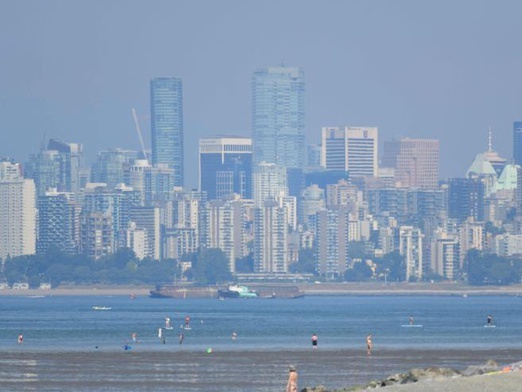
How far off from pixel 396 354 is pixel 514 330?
124 feet

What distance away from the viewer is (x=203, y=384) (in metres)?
76.5

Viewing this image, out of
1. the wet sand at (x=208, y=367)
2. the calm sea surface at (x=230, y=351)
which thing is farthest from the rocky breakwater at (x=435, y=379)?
the calm sea surface at (x=230, y=351)

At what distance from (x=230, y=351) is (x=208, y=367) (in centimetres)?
1421

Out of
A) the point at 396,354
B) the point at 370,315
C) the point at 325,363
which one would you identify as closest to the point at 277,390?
the point at 325,363

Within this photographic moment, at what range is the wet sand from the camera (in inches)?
3002

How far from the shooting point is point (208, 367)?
3408 inches

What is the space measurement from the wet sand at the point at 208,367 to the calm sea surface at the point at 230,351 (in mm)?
41

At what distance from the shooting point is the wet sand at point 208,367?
76250mm

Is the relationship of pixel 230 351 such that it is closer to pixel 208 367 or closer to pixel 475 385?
pixel 208 367

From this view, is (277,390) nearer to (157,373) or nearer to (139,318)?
(157,373)

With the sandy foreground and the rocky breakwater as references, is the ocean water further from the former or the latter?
the sandy foreground

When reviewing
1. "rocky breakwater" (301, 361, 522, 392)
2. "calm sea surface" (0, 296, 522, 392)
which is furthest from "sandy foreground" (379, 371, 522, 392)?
"calm sea surface" (0, 296, 522, 392)

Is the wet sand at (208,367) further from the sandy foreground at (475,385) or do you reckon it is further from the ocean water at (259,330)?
the sandy foreground at (475,385)

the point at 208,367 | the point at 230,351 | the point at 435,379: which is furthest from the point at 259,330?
the point at 435,379
